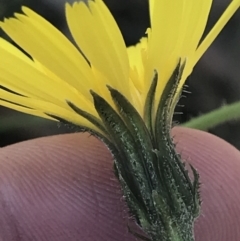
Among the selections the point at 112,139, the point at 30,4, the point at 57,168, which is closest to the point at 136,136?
the point at 112,139

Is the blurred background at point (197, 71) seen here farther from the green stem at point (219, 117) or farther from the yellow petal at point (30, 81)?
the yellow petal at point (30, 81)

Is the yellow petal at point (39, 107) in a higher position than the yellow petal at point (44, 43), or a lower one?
lower

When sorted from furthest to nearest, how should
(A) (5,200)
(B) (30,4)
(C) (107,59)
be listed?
(B) (30,4)
(A) (5,200)
(C) (107,59)

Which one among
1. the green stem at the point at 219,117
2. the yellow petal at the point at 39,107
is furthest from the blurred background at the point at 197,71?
the yellow petal at the point at 39,107

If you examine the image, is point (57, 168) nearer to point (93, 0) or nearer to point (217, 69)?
point (93, 0)

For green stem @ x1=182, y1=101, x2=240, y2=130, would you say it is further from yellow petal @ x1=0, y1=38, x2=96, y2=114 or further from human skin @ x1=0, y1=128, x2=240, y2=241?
yellow petal @ x1=0, y1=38, x2=96, y2=114

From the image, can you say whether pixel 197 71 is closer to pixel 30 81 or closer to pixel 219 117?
pixel 219 117

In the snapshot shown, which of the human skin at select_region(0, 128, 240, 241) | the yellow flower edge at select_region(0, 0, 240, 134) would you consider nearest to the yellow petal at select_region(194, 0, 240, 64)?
the yellow flower edge at select_region(0, 0, 240, 134)

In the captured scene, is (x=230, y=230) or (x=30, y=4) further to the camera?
(x=30, y=4)
